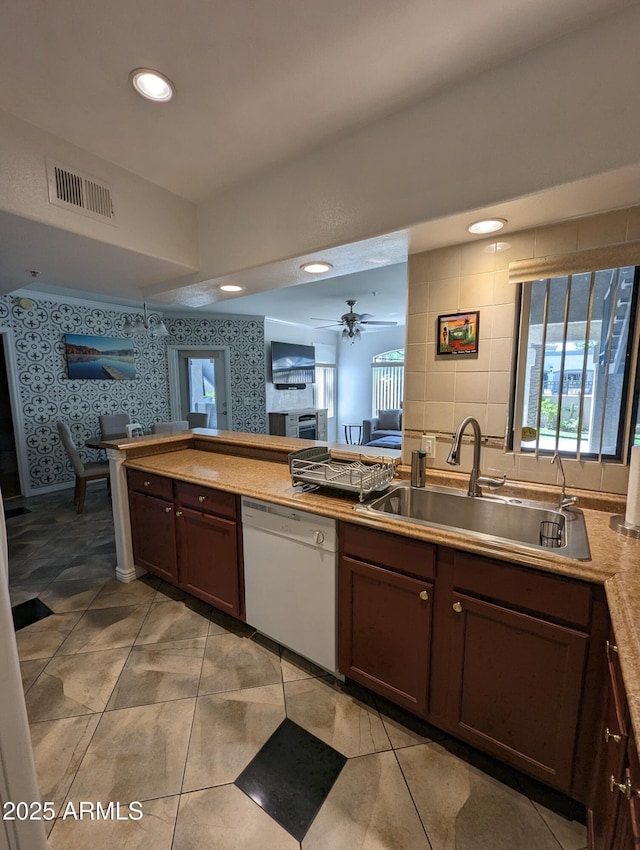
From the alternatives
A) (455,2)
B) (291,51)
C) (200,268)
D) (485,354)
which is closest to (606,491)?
(485,354)

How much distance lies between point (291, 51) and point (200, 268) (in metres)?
1.28

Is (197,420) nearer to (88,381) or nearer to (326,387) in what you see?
(88,381)

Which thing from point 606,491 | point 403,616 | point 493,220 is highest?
point 493,220

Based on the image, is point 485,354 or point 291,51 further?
point 485,354

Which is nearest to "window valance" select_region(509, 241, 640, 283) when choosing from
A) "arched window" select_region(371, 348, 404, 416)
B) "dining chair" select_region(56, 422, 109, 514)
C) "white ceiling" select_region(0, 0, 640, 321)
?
"white ceiling" select_region(0, 0, 640, 321)

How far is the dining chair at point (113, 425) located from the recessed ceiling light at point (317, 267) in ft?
12.1

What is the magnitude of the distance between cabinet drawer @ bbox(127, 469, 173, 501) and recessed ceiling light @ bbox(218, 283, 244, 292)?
4.30 feet

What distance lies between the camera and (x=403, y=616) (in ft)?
4.66

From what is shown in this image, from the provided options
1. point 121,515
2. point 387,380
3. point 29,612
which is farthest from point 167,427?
point 387,380

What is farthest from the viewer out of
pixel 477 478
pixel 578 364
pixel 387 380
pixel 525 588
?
pixel 387 380

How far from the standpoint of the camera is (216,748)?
1.40m

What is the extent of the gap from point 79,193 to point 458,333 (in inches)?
75.5

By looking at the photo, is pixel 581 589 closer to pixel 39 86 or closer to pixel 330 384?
pixel 39 86

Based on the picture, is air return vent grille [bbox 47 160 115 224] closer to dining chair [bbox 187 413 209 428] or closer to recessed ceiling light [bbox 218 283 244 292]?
recessed ceiling light [bbox 218 283 244 292]
